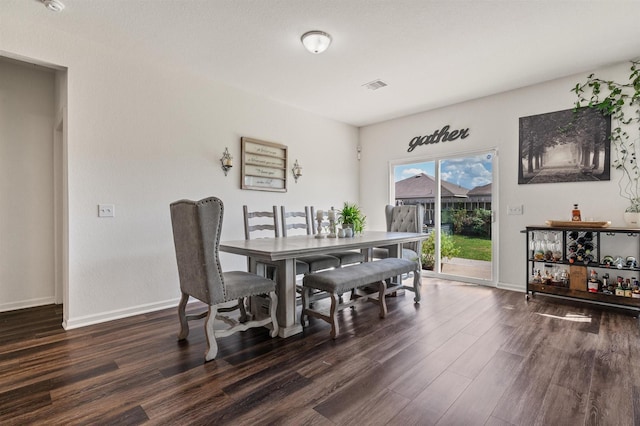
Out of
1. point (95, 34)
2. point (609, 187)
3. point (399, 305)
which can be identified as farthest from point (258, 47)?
point (609, 187)

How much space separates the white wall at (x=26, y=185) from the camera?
315cm

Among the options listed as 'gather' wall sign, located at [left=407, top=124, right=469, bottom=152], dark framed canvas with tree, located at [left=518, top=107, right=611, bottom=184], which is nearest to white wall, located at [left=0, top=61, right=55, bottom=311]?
'gather' wall sign, located at [left=407, top=124, right=469, bottom=152]

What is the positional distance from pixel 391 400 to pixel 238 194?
2.98 m

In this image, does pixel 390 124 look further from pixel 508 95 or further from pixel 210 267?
pixel 210 267

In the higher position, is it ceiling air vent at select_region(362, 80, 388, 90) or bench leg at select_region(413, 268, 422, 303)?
ceiling air vent at select_region(362, 80, 388, 90)

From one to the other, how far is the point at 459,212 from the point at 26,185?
5414 millimetres

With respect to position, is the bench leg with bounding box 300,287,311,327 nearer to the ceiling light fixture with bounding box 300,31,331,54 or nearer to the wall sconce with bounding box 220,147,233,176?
the wall sconce with bounding box 220,147,233,176

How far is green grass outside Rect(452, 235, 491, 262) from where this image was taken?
4266 millimetres

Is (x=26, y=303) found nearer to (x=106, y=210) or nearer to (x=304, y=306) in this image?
(x=106, y=210)

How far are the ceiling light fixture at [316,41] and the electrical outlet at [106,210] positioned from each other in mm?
2403

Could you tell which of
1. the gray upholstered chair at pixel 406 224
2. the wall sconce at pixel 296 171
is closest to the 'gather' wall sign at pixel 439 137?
the gray upholstered chair at pixel 406 224

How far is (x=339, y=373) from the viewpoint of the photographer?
1905 mm

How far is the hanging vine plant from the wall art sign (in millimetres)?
3820

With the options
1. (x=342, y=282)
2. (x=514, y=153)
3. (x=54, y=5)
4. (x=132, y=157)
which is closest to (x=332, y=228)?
(x=342, y=282)
